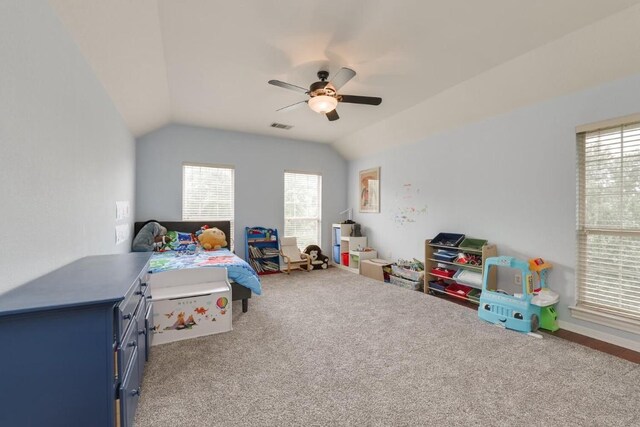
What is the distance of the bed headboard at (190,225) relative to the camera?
4618mm

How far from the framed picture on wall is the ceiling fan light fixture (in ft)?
8.91

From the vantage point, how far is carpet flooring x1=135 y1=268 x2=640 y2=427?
1.68 meters

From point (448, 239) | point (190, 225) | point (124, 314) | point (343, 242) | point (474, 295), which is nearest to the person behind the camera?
point (124, 314)

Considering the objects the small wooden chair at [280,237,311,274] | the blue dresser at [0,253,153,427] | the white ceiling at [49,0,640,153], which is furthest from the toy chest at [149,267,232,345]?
the small wooden chair at [280,237,311,274]

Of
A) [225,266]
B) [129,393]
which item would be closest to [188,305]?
[225,266]

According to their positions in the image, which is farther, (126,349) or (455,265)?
(455,265)

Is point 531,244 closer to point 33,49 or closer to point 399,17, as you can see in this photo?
point 399,17

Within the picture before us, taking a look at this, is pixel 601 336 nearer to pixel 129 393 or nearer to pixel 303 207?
pixel 129 393

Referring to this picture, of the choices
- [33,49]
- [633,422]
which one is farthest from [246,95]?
[633,422]

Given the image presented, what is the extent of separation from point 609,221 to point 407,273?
96.7 inches

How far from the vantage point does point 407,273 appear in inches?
179

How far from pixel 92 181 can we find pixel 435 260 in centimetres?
411

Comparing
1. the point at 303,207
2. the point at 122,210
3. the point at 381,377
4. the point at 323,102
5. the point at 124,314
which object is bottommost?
the point at 381,377

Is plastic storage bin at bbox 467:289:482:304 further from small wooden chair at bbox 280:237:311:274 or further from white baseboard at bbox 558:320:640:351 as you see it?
small wooden chair at bbox 280:237:311:274
